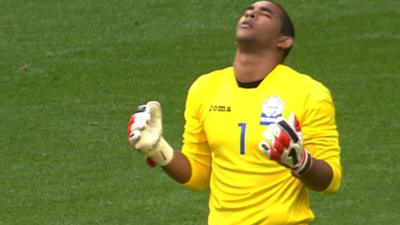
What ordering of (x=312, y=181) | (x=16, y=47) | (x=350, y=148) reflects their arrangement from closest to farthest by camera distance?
(x=312, y=181) → (x=350, y=148) → (x=16, y=47)

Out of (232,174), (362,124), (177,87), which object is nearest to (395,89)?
(362,124)

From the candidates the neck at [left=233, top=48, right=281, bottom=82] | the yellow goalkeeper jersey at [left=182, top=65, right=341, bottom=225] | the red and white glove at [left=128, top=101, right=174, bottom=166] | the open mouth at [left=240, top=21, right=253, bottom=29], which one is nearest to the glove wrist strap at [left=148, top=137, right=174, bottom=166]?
the red and white glove at [left=128, top=101, right=174, bottom=166]

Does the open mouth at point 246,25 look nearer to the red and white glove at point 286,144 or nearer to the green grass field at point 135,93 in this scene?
the red and white glove at point 286,144

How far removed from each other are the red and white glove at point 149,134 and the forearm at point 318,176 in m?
0.74

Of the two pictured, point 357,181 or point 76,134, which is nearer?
point 357,181

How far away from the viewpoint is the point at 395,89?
13336mm

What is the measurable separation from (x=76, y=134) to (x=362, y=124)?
2843 millimetres

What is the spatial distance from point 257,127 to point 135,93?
796 cm

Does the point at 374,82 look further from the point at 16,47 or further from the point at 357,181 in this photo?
the point at 16,47

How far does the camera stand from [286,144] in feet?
16.6

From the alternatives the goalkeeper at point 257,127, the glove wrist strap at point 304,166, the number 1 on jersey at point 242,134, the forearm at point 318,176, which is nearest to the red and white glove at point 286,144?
the glove wrist strap at point 304,166

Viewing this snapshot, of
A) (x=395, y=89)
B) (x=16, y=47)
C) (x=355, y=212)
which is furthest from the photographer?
(x=16, y=47)

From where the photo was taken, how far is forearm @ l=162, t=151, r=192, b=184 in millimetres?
5918

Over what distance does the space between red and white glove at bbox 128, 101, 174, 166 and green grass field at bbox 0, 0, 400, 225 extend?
4126 mm
